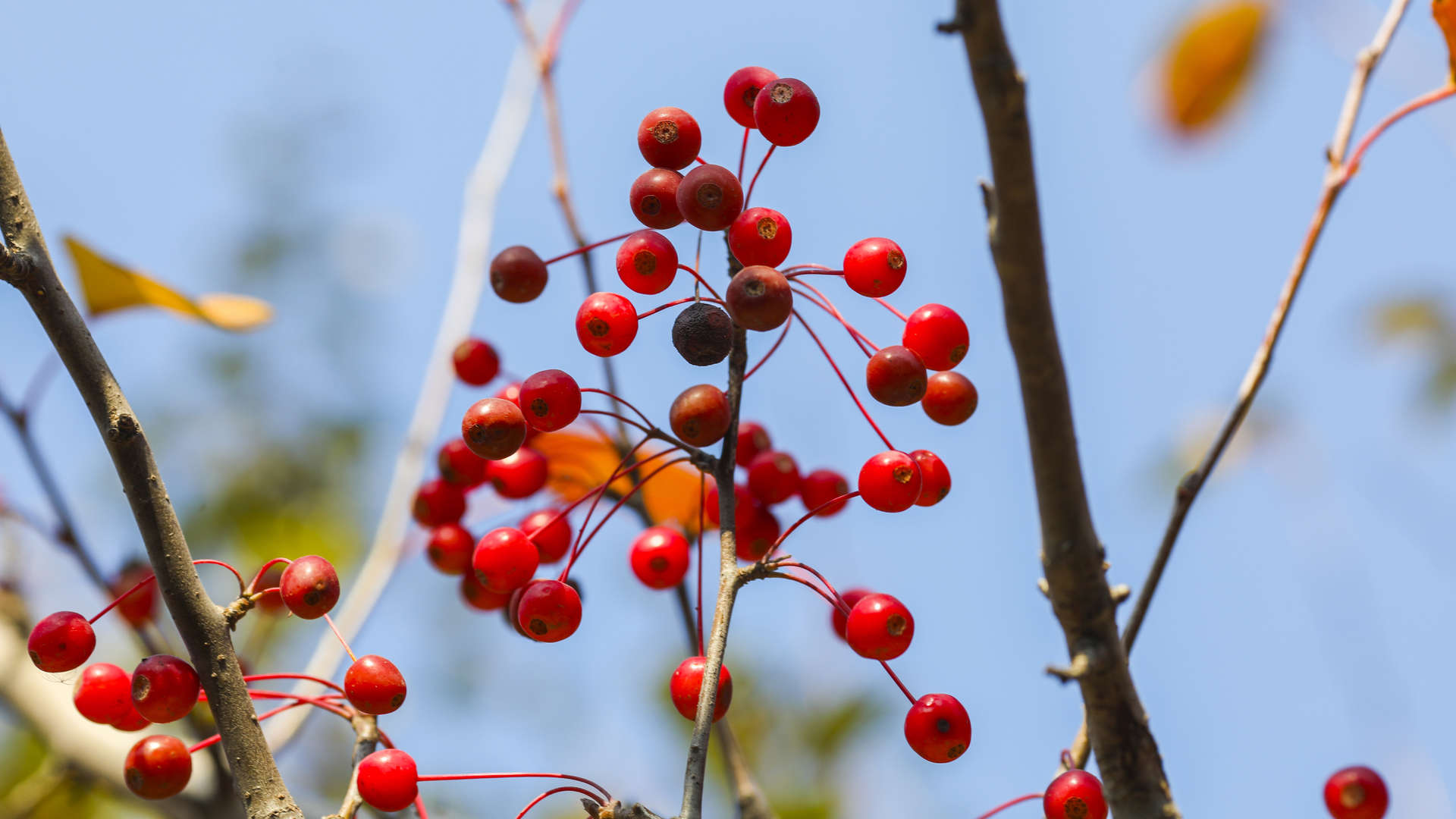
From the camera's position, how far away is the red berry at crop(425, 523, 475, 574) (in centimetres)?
175

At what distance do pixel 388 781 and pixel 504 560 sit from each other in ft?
0.96

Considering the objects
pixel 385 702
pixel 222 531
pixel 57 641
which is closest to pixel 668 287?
pixel 385 702

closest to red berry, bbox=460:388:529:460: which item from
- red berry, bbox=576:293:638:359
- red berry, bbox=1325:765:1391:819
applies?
red berry, bbox=576:293:638:359

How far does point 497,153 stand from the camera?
2.54 m

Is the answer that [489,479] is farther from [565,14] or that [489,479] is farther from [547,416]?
[565,14]

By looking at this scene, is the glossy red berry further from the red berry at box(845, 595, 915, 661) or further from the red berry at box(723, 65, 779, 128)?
the red berry at box(723, 65, 779, 128)

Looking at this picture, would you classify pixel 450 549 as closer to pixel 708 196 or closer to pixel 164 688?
pixel 164 688

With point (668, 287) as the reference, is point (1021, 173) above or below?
above

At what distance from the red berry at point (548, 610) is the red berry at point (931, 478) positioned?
0.44 metres

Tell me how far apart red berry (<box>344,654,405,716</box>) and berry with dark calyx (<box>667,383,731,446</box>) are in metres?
0.43

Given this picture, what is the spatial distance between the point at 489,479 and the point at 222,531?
2.25 m

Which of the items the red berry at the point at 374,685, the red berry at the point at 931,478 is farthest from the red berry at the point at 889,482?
the red berry at the point at 374,685

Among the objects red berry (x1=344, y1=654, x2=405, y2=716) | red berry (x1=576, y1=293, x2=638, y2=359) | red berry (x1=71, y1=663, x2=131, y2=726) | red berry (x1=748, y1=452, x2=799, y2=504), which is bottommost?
red berry (x1=71, y1=663, x2=131, y2=726)

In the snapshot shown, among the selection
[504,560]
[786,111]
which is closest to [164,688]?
[504,560]
